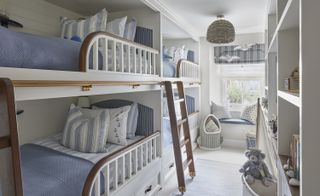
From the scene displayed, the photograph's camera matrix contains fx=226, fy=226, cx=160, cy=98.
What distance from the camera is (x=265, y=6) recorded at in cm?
294

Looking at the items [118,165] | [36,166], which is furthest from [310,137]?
[36,166]

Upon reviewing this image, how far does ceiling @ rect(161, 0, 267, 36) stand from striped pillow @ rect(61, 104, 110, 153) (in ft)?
5.46

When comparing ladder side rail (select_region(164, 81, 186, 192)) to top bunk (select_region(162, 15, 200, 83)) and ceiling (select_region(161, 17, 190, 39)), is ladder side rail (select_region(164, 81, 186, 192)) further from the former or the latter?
ceiling (select_region(161, 17, 190, 39))

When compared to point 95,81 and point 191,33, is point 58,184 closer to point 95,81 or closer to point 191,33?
point 95,81

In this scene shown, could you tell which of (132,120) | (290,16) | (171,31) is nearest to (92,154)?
(132,120)

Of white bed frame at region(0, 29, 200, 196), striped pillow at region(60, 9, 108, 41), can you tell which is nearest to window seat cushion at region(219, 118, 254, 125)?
white bed frame at region(0, 29, 200, 196)

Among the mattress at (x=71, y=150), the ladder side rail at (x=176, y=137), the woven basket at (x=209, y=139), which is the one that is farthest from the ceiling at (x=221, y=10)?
the woven basket at (x=209, y=139)

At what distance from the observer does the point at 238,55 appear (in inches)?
185

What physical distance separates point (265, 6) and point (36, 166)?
123 inches

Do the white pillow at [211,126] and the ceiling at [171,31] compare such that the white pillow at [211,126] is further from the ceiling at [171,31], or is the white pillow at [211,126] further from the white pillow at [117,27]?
the white pillow at [117,27]

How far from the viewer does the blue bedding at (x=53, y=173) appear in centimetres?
143

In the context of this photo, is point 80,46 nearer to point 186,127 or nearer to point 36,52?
point 36,52

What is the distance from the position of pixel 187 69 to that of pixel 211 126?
1.38 m

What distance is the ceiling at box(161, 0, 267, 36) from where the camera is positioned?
282 centimetres
